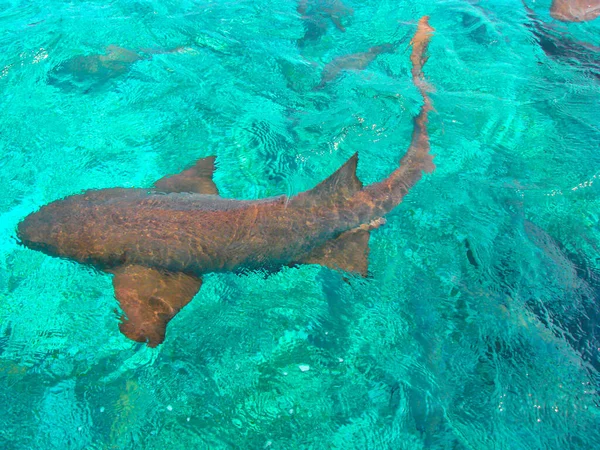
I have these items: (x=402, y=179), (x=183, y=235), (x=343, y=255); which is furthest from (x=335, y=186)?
(x=183, y=235)

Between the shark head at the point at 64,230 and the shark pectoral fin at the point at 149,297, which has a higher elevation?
the shark head at the point at 64,230

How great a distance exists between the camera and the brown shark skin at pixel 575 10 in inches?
330

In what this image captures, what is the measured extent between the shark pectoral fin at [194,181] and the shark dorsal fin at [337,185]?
1.30 meters

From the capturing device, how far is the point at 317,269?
439cm

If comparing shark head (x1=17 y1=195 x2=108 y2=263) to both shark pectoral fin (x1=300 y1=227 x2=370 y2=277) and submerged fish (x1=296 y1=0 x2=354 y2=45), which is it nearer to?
shark pectoral fin (x1=300 y1=227 x2=370 y2=277)

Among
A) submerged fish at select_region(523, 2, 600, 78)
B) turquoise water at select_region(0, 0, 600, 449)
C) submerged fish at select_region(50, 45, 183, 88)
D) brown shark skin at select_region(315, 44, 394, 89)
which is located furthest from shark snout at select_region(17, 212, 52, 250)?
submerged fish at select_region(523, 2, 600, 78)

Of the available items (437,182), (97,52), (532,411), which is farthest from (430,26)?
(532,411)

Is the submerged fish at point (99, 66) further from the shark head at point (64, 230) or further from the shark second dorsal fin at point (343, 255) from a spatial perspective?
the shark second dorsal fin at point (343, 255)

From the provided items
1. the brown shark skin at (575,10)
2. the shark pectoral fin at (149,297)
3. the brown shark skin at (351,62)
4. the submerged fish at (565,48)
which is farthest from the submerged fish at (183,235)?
the brown shark skin at (575,10)

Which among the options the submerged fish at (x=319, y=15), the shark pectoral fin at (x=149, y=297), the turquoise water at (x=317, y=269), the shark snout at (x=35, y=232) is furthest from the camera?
the submerged fish at (x=319, y=15)

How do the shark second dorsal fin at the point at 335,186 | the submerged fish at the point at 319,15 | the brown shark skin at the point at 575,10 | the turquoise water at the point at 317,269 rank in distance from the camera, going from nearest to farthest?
the turquoise water at the point at 317,269 → the shark second dorsal fin at the point at 335,186 → the submerged fish at the point at 319,15 → the brown shark skin at the point at 575,10

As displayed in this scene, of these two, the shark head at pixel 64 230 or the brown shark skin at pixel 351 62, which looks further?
the brown shark skin at pixel 351 62

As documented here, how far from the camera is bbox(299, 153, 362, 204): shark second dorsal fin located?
4.38m

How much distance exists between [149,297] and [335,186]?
7.20 ft
